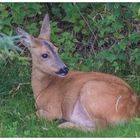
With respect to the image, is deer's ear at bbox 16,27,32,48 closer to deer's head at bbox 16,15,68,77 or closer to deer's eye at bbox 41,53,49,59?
deer's head at bbox 16,15,68,77

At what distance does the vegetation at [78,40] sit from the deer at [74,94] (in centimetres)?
24

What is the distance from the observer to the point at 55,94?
23.3ft

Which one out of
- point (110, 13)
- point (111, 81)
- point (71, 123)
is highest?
point (110, 13)

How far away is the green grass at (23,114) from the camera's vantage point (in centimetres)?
610

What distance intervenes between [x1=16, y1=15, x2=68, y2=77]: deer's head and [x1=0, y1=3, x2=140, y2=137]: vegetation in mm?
262

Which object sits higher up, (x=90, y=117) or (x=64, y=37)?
(x=64, y=37)

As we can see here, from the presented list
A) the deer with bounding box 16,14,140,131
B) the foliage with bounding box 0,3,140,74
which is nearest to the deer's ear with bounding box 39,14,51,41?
the deer with bounding box 16,14,140,131

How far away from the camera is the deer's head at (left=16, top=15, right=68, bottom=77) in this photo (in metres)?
6.97

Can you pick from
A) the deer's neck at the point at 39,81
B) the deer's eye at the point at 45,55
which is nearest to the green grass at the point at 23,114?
the deer's neck at the point at 39,81

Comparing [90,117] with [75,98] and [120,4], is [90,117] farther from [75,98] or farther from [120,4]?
[120,4]

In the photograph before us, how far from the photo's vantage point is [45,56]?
708 centimetres

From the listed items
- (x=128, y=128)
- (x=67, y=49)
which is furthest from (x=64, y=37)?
(x=128, y=128)

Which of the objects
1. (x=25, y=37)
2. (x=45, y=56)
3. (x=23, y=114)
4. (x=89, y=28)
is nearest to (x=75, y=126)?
(x=23, y=114)

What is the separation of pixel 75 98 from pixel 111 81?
1.43 ft
